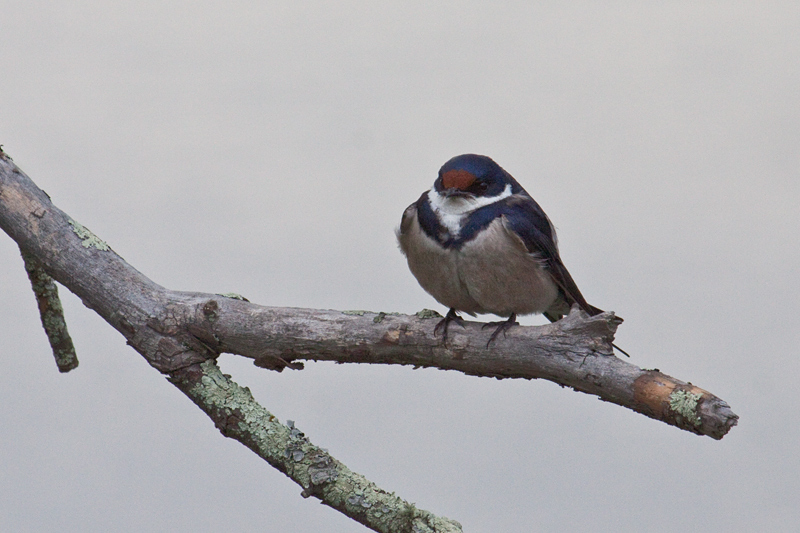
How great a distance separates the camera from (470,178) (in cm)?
387

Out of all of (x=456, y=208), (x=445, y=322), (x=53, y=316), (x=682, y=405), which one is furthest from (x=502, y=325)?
(x=53, y=316)

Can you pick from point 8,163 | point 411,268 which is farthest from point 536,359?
point 8,163

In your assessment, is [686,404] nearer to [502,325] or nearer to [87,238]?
[502,325]

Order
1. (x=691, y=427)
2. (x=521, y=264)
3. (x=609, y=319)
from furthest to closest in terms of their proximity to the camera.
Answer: (x=521, y=264)
(x=609, y=319)
(x=691, y=427)

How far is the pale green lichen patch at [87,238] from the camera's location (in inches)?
152

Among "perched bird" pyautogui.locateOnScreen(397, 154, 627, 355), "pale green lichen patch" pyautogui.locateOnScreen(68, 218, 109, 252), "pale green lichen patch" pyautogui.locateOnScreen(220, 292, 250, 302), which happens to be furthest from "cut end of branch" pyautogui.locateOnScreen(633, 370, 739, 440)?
"pale green lichen patch" pyautogui.locateOnScreen(68, 218, 109, 252)

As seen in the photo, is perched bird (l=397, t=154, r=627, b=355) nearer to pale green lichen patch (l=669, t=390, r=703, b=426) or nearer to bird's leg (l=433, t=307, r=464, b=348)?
bird's leg (l=433, t=307, r=464, b=348)

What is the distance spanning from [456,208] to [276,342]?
935 millimetres

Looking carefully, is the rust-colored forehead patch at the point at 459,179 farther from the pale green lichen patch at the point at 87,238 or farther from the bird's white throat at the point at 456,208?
the pale green lichen patch at the point at 87,238

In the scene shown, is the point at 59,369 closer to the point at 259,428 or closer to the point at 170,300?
the point at 170,300

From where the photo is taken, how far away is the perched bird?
12.4 ft

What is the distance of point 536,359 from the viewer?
3430mm

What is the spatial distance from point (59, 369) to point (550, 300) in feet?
8.16

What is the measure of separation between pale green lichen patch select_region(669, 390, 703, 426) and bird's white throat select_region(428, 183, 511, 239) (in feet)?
3.84
